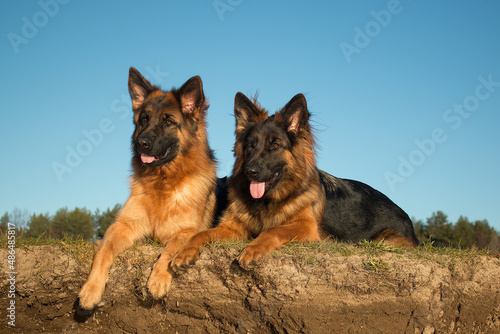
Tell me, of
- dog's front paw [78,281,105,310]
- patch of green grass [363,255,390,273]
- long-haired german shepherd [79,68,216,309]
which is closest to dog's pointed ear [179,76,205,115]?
long-haired german shepherd [79,68,216,309]

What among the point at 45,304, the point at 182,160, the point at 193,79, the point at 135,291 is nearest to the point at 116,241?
the point at 135,291

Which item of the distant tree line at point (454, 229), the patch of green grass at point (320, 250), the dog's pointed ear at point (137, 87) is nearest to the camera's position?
the patch of green grass at point (320, 250)

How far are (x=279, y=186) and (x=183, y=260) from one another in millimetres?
1952

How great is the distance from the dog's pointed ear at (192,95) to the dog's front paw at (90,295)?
113 inches

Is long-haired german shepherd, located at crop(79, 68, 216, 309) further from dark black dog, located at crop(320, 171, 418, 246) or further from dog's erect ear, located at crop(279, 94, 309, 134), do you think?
dark black dog, located at crop(320, 171, 418, 246)

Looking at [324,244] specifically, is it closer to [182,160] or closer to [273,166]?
[273,166]

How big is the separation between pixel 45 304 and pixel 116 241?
1.16m

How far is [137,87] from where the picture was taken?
20.9ft

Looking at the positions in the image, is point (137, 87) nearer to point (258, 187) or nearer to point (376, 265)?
point (258, 187)

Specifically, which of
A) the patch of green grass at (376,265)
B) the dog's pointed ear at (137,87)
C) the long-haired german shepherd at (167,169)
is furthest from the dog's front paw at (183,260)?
the dog's pointed ear at (137,87)

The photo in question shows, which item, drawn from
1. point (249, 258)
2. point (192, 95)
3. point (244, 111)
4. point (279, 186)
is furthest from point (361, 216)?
point (192, 95)

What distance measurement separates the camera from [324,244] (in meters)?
5.07

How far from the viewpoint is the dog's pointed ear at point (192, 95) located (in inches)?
237

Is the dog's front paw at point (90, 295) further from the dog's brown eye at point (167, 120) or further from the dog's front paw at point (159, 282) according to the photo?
the dog's brown eye at point (167, 120)
